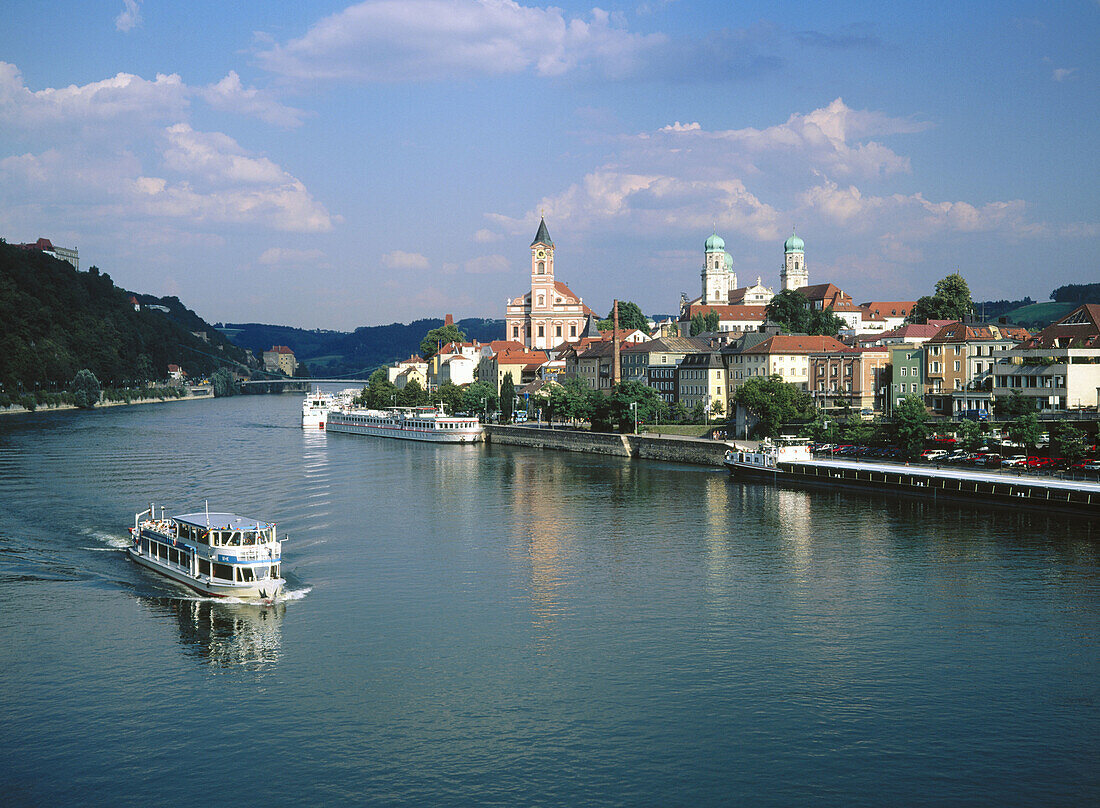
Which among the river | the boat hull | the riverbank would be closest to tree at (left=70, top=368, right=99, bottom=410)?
the riverbank

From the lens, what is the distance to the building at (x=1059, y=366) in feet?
196

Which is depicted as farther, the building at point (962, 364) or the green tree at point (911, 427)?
the building at point (962, 364)

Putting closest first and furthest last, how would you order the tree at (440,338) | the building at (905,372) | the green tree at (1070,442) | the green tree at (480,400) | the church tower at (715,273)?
the green tree at (1070,442)
the building at (905,372)
the green tree at (480,400)
the tree at (440,338)
the church tower at (715,273)

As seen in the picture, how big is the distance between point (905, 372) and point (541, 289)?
7100 cm

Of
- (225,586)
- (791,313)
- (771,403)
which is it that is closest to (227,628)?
(225,586)

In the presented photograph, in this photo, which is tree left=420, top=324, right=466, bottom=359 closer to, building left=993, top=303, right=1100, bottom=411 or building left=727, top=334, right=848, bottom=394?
building left=727, top=334, right=848, bottom=394

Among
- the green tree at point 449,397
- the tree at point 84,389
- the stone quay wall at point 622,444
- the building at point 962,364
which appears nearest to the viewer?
the stone quay wall at point 622,444

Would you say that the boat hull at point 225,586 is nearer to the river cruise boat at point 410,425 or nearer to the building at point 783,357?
the river cruise boat at point 410,425

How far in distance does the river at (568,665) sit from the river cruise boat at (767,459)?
14162 millimetres

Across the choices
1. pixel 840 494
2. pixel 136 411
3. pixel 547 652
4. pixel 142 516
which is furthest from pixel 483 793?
pixel 136 411

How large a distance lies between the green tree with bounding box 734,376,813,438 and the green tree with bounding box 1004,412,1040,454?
16.4 meters

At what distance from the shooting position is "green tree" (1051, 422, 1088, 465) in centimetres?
5022

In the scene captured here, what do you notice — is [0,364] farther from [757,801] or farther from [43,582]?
[757,801]

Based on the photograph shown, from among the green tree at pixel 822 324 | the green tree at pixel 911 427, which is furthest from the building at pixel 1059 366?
the green tree at pixel 822 324
